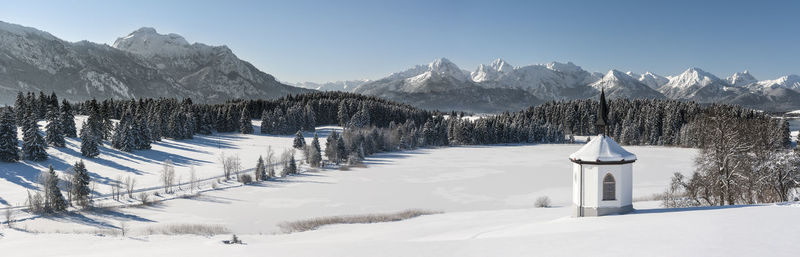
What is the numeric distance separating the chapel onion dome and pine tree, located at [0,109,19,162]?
83.9 metres

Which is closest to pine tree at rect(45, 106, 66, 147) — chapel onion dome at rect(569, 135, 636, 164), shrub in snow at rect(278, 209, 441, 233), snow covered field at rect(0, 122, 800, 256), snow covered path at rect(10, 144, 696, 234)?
snow covered field at rect(0, 122, 800, 256)

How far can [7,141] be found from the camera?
238 feet

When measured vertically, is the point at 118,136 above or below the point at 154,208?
above

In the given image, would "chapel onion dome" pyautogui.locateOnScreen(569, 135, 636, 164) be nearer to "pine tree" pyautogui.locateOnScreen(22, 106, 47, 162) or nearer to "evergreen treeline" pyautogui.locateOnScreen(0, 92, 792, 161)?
"evergreen treeline" pyautogui.locateOnScreen(0, 92, 792, 161)

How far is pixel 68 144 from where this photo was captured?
90938 millimetres

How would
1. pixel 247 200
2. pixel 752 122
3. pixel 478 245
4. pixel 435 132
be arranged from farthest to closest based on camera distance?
1. pixel 435 132
2. pixel 247 200
3. pixel 752 122
4. pixel 478 245

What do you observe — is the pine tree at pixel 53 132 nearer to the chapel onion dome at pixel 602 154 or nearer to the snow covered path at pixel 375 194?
the snow covered path at pixel 375 194

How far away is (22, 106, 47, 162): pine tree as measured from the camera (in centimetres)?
7631

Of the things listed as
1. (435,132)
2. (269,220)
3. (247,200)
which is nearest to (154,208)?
(247,200)

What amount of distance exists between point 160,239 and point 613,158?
31.5m

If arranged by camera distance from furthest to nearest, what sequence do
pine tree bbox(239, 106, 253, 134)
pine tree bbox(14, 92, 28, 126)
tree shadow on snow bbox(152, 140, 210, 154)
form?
1. pine tree bbox(239, 106, 253, 134)
2. tree shadow on snow bbox(152, 140, 210, 154)
3. pine tree bbox(14, 92, 28, 126)

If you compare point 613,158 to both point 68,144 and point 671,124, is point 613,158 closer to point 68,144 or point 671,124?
point 68,144

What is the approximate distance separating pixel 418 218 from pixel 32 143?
2768 inches

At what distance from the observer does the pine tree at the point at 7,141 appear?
72125mm
